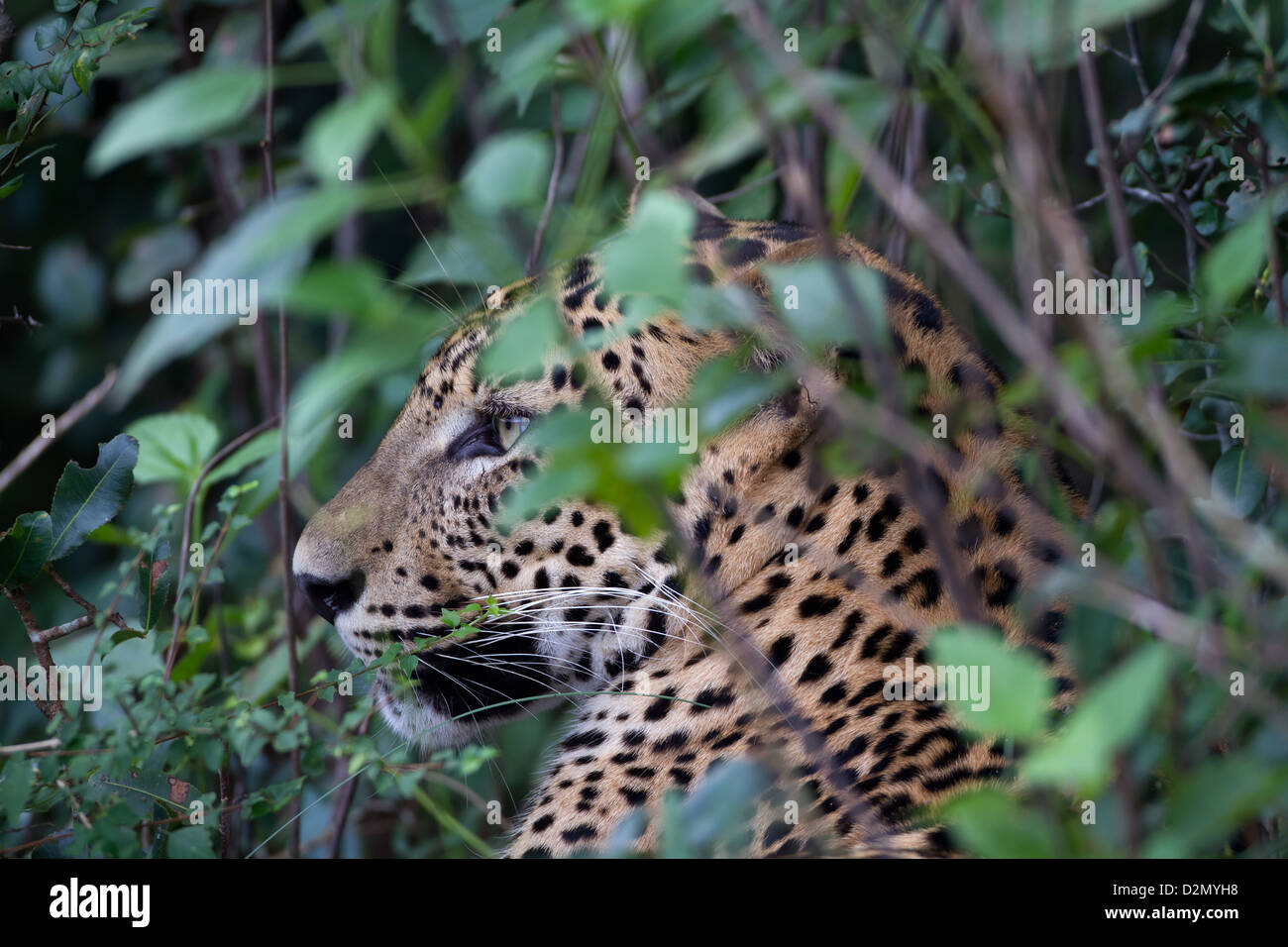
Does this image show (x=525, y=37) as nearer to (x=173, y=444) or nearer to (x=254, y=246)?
(x=173, y=444)

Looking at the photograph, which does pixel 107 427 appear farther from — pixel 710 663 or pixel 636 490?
pixel 636 490

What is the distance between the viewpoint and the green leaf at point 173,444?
269 centimetres

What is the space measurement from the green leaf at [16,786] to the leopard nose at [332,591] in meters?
0.67

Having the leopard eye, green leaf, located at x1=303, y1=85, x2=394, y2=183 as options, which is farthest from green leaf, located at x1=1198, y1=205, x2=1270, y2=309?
the leopard eye

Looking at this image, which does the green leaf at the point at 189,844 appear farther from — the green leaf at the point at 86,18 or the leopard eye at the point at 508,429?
the green leaf at the point at 86,18

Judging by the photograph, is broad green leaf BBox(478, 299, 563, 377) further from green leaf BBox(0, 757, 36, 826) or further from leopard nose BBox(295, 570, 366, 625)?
leopard nose BBox(295, 570, 366, 625)

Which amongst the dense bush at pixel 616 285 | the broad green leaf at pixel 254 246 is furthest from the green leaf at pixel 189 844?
the broad green leaf at pixel 254 246

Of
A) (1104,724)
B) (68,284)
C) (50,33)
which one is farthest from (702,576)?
(68,284)

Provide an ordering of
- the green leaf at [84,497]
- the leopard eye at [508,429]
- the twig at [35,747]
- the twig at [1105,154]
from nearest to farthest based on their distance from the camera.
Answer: the twig at [1105,154] → the twig at [35,747] → the green leaf at [84,497] → the leopard eye at [508,429]

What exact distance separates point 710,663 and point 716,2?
4.11 ft

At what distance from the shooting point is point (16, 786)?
5.56 feet
